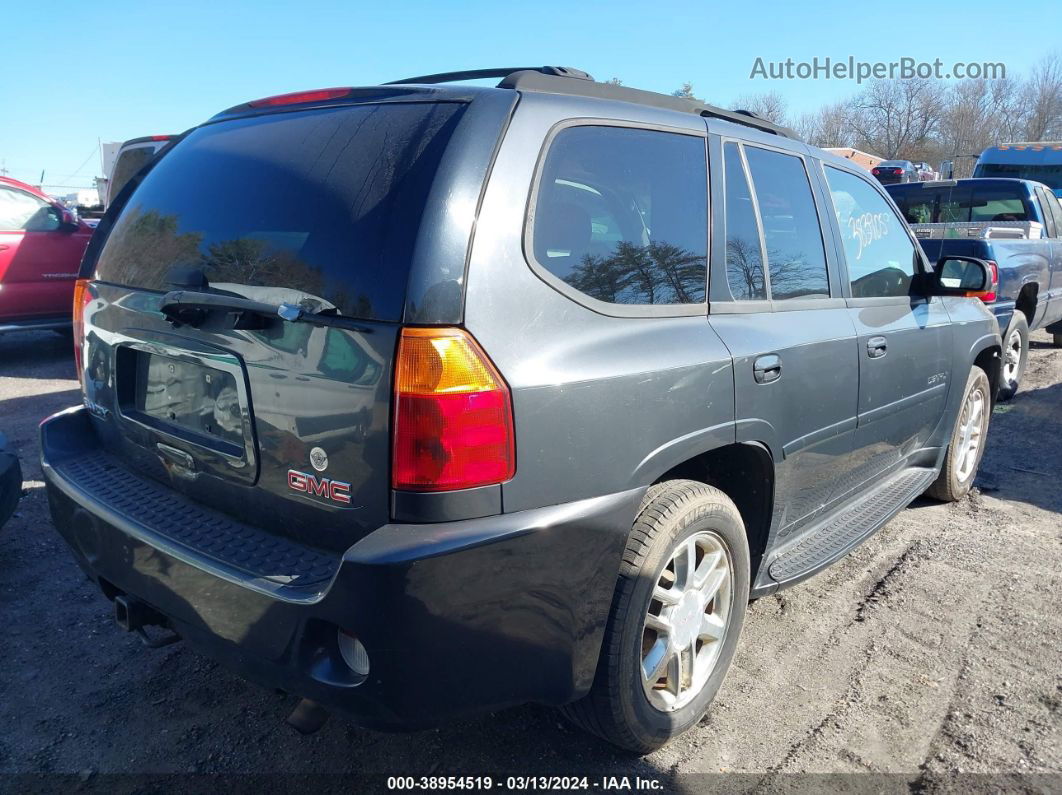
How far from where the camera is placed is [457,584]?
1.78m

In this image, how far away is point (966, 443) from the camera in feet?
15.5

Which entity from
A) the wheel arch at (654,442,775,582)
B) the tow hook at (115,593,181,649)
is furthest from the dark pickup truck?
the tow hook at (115,593,181,649)

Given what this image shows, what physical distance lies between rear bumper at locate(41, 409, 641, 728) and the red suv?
23.0ft

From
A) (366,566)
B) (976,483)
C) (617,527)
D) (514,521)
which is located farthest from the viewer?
(976,483)

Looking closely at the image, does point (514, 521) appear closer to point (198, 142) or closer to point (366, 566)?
point (366, 566)

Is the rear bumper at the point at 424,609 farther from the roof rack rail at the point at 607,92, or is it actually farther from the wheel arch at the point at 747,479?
the roof rack rail at the point at 607,92

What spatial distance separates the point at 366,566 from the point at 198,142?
5.53 feet

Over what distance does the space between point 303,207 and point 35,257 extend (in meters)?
7.41

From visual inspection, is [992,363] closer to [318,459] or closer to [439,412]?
[439,412]

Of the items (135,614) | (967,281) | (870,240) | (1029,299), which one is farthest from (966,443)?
(135,614)

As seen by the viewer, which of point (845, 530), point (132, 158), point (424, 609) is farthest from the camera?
point (132, 158)

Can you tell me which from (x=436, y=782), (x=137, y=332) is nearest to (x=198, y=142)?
(x=137, y=332)

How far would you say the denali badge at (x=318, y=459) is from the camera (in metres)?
1.91

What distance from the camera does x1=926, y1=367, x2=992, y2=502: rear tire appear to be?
176 inches
